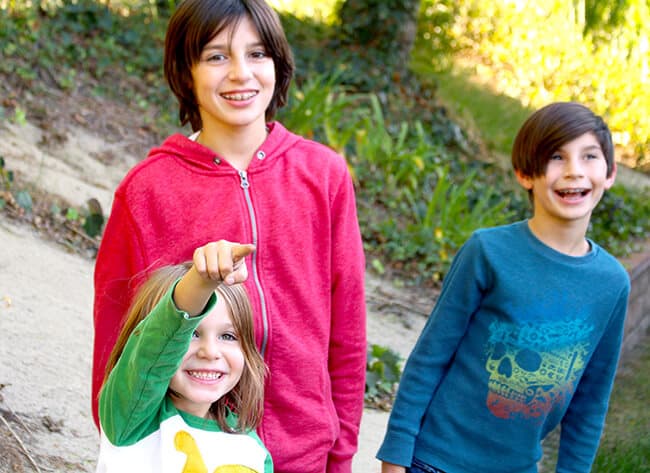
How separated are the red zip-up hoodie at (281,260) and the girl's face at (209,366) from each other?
0.52ft

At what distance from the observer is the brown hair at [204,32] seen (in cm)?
229

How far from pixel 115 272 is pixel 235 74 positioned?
0.51m

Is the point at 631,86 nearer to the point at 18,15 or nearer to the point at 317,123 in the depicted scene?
the point at 317,123

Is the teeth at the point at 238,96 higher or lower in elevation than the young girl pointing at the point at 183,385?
higher

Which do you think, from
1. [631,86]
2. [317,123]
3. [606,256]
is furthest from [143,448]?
[631,86]

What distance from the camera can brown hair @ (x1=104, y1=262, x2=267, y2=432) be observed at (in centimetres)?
207

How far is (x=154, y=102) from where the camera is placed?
7809 mm

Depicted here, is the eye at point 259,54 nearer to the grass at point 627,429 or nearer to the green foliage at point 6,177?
the grass at point 627,429

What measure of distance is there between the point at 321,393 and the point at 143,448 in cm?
47

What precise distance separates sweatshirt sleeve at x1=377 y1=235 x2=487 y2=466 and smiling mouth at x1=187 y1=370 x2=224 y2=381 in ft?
2.10

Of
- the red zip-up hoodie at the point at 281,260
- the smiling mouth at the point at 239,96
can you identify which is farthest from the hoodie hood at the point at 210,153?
the smiling mouth at the point at 239,96

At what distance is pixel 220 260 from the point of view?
5.59 ft

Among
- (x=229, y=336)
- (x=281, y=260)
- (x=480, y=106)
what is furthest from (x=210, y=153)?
(x=480, y=106)

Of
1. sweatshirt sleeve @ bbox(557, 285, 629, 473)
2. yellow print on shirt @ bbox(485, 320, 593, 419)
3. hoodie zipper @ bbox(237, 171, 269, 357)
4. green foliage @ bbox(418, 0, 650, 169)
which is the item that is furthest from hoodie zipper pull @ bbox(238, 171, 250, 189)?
green foliage @ bbox(418, 0, 650, 169)
